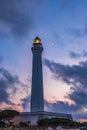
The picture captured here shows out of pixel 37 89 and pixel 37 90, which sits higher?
pixel 37 89

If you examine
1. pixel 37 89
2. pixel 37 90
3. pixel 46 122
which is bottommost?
pixel 46 122

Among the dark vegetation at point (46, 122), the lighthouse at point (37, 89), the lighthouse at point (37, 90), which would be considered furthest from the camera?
the lighthouse at point (37, 89)

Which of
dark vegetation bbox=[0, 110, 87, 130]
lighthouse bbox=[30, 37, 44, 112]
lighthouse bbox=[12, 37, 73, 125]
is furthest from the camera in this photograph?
lighthouse bbox=[30, 37, 44, 112]

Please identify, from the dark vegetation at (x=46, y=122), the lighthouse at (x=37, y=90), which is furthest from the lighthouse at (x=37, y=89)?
the dark vegetation at (x=46, y=122)

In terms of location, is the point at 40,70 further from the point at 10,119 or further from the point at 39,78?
the point at 10,119

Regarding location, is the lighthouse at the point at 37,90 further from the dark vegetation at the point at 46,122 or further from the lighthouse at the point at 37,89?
the dark vegetation at the point at 46,122

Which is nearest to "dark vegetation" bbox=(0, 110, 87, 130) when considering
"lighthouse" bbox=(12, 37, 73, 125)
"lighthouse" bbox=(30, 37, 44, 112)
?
"lighthouse" bbox=(12, 37, 73, 125)

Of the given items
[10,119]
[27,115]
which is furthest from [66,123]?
[27,115]

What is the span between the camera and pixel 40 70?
15950cm

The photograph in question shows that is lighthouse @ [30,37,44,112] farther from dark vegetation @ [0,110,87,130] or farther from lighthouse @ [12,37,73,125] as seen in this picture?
dark vegetation @ [0,110,87,130]

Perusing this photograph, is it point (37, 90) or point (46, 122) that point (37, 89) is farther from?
point (46, 122)

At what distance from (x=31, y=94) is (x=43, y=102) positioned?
713 centimetres

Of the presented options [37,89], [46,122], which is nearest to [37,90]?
[37,89]

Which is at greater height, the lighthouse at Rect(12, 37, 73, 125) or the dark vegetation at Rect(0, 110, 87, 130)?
the lighthouse at Rect(12, 37, 73, 125)
